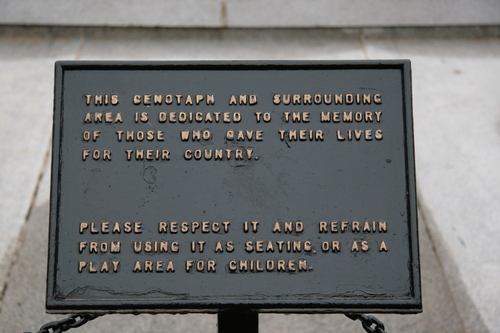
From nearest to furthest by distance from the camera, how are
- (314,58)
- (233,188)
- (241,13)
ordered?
(233,188)
(314,58)
(241,13)

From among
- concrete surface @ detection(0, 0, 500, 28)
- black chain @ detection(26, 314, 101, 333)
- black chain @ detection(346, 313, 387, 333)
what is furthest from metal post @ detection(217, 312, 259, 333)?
concrete surface @ detection(0, 0, 500, 28)

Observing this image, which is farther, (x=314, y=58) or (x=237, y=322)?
(x=314, y=58)

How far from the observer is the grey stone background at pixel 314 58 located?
10.6ft

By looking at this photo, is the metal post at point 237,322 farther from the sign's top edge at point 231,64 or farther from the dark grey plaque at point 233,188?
the sign's top edge at point 231,64

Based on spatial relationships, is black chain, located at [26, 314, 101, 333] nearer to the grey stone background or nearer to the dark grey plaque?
the dark grey plaque

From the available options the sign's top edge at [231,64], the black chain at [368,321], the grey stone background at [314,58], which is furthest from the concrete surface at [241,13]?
the black chain at [368,321]

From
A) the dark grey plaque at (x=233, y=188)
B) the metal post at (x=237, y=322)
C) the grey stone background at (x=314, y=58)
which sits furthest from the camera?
the grey stone background at (x=314, y=58)

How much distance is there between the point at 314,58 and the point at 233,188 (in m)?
2.45

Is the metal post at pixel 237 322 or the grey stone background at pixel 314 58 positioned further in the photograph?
the grey stone background at pixel 314 58

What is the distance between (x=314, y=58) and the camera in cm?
447

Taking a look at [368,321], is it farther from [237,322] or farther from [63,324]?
[63,324]

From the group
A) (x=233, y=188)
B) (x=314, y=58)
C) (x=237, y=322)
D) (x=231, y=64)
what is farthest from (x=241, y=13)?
(x=237, y=322)

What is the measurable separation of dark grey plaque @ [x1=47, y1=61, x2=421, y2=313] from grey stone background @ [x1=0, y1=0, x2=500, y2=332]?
1009 millimetres

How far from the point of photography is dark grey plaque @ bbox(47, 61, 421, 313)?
7.39 feet
